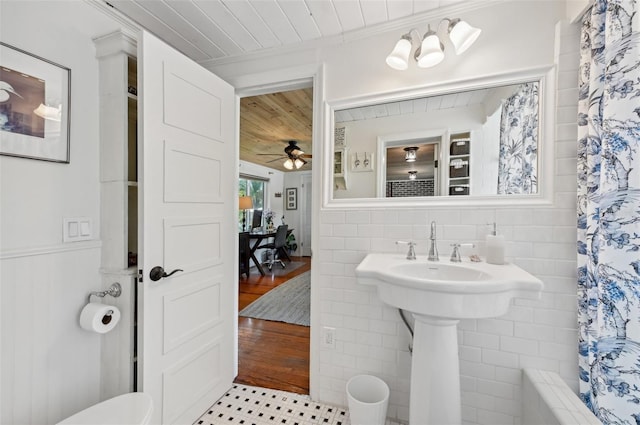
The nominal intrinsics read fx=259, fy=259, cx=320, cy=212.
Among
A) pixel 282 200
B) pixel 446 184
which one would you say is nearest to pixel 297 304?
pixel 446 184

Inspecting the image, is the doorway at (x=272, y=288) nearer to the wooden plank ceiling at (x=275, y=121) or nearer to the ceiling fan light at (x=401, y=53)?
the wooden plank ceiling at (x=275, y=121)

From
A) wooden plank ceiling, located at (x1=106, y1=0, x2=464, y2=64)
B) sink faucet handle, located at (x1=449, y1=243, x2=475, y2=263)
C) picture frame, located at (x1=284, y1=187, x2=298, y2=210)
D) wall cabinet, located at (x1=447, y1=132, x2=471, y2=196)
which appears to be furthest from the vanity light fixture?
picture frame, located at (x1=284, y1=187, x2=298, y2=210)

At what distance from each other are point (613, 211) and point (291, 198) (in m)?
6.32

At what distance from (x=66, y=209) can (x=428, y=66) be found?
1.89m

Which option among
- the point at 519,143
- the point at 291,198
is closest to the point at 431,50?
the point at 519,143

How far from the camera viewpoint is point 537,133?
50.4 inches

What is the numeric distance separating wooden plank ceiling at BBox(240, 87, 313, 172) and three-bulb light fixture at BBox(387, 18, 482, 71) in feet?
2.60

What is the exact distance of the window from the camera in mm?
5540

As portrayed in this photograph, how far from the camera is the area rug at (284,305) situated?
2.86 meters

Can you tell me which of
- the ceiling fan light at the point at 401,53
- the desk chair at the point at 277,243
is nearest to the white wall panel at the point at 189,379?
the ceiling fan light at the point at 401,53

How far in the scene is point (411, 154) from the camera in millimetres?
1526

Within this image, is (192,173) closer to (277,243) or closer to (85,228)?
(85,228)

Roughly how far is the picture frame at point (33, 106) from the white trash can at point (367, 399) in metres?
1.83

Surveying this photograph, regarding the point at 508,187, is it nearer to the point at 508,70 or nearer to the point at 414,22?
the point at 508,70
